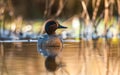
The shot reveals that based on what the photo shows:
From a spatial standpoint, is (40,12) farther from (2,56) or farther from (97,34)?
(2,56)

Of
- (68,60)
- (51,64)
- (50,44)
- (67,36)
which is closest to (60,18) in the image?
(67,36)

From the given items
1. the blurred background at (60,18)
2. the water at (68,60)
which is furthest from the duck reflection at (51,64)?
the blurred background at (60,18)

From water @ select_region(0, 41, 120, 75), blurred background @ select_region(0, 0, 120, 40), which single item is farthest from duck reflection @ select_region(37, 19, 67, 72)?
blurred background @ select_region(0, 0, 120, 40)

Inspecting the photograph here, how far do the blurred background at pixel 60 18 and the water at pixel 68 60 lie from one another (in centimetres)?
103

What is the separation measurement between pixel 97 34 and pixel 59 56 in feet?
10.1

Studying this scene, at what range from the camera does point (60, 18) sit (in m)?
10.3

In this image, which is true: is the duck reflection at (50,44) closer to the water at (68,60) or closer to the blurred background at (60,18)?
the water at (68,60)

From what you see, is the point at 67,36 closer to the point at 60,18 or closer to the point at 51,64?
the point at 60,18

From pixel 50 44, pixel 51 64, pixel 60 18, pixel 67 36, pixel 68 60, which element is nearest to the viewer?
pixel 51 64

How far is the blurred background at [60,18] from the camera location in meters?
9.31

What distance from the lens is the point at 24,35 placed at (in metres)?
9.78

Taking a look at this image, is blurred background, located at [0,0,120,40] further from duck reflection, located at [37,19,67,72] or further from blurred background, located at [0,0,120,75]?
duck reflection, located at [37,19,67,72]

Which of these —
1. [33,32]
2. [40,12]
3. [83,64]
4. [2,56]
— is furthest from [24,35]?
[83,64]

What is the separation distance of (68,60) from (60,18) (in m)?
4.06
